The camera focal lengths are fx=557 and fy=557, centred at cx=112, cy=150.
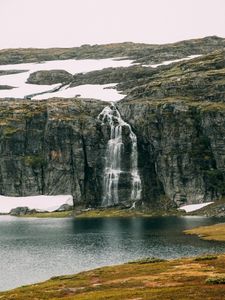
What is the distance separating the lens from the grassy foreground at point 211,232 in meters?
124

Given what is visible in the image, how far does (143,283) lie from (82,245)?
58.7 m

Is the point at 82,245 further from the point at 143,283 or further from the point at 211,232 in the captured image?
the point at 143,283

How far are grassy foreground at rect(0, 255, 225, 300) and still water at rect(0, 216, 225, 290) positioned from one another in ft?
40.7

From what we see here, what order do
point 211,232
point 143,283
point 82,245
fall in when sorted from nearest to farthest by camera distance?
1. point 143,283
2. point 82,245
3. point 211,232

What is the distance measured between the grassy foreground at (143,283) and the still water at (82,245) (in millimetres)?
12391

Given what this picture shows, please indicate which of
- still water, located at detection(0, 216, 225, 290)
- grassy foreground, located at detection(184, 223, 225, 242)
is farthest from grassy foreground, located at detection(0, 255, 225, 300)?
grassy foreground, located at detection(184, 223, 225, 242)

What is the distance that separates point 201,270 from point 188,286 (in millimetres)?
13389

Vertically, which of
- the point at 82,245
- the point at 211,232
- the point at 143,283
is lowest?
the point at 211,232

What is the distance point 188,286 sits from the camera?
5528cm

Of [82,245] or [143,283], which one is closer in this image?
[143,283]

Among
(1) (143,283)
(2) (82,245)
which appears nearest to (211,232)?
(2) (82,245)

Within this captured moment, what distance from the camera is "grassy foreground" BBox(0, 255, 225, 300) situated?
52.3 m

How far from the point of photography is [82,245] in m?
120

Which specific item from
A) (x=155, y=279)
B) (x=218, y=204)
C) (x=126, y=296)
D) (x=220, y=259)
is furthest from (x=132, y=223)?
(x=126, y=296)
